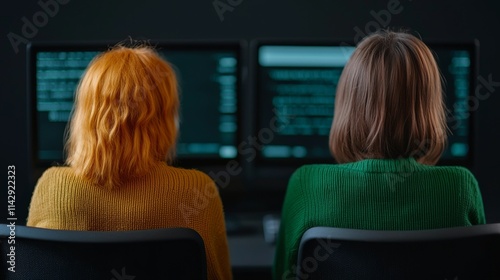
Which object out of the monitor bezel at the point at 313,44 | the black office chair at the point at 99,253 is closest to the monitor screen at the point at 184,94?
A: the monitor bezel at the point at 313,44

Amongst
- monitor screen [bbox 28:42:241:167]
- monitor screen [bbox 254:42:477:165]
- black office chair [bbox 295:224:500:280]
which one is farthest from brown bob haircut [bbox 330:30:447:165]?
monitor screen [bbox 28:42:241:167]

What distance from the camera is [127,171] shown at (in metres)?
1.38

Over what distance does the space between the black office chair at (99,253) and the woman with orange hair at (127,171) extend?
17 cm

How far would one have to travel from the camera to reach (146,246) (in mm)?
1144

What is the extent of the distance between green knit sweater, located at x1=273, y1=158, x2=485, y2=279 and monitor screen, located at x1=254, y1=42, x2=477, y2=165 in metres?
0.63

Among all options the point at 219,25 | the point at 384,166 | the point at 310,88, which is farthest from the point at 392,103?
the point at 219,25

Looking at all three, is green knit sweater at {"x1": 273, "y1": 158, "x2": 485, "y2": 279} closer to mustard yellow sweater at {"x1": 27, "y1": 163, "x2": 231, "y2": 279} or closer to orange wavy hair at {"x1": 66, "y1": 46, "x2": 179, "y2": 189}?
mustard yellow sweater at {"x1": 27, "y1": 163, "x2": 231, "y2": 279}

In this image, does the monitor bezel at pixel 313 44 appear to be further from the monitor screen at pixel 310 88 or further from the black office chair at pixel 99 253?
the black office chair at pixel 99 253

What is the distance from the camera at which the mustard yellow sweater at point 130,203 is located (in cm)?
133

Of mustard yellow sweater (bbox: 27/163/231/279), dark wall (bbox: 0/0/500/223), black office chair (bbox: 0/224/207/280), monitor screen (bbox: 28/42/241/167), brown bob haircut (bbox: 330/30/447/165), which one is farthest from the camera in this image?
dark wall (bbox: 0/0/500/223)

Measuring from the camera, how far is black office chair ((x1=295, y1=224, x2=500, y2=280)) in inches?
44.8

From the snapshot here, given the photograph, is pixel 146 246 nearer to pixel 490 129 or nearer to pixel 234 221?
pixel 234 221

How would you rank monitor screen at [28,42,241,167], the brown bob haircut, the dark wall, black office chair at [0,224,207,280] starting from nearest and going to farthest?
black office chair at [0,224,207,280] < the brown bob haircut < monitor screen at [28,42,241,167] < the dark wall

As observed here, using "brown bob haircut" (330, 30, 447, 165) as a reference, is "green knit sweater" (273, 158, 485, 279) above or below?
below
